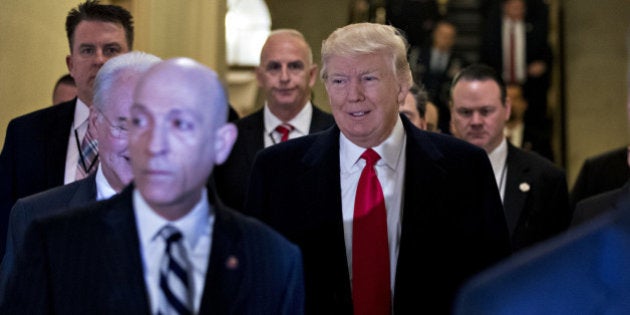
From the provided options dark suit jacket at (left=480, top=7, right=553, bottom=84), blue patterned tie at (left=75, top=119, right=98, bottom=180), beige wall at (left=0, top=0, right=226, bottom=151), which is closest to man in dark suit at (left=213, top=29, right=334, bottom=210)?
beige wall at (left=0, top=0, right=226, bottom=151)

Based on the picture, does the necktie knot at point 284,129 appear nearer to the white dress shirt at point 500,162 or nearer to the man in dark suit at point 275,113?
the man in dark suit at point 275,113

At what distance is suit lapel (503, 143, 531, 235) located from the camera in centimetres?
514

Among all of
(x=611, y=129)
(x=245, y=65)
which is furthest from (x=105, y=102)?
(x=611, y=129)

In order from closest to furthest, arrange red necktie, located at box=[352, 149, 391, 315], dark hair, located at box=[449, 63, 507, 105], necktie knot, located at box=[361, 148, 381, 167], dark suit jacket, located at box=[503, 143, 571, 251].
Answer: red necktie, located at box=[352, 149, 391, 315] → necktie knot, located at box=[361, 148, 381, 167] → dark suit jacket, located at box=[503, 143, 571, 251] → dark hair, located at box=[449, 63, 507, 105]

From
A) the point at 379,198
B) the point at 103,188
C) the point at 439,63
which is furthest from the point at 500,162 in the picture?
the point at 439,63

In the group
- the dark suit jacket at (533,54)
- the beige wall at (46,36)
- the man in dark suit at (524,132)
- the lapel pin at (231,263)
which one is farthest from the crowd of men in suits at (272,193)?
the dark suit jacket at (533,54)

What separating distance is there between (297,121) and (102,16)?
125 cm

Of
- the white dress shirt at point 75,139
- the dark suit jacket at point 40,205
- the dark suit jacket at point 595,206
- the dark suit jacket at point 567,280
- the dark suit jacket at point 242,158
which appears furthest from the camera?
the dark suit jacket at point 242,158

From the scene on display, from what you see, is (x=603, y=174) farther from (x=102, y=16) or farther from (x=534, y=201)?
(x=102, y=16)

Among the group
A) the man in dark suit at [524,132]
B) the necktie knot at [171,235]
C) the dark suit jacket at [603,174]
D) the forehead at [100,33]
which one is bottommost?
the man in dark suit at [524,132]

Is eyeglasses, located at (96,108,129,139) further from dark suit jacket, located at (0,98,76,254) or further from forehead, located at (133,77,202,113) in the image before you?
dark suit jacket, located at (0,98,76,254)

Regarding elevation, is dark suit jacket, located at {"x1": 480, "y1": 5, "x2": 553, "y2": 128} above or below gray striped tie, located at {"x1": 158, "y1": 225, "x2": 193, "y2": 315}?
below

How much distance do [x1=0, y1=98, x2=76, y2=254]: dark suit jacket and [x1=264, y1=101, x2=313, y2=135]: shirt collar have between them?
4.43 feet

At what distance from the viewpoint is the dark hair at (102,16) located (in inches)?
173
